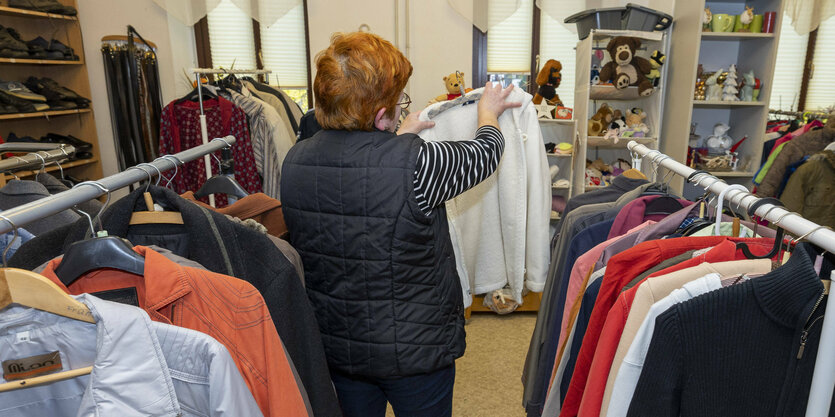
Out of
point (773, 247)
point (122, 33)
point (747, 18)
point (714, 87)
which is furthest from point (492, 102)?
point (122, 33)

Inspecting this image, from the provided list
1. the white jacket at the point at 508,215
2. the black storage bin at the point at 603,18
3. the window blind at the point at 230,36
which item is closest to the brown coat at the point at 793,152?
the black storage bin at the point at 603,18

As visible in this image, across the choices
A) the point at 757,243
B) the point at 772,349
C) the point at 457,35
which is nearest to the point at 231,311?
the point at 772,349

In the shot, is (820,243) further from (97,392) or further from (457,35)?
(457,35)

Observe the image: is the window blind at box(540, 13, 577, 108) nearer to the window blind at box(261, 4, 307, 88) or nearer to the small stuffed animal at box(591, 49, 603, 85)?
the small stuffed animal at box(591, 49, 603, 85)

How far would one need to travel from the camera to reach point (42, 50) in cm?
333

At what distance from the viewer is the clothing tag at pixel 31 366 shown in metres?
0.76

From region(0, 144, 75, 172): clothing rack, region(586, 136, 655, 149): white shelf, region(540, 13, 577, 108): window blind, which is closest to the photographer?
region(0, 144, 75, 172): clothing rack

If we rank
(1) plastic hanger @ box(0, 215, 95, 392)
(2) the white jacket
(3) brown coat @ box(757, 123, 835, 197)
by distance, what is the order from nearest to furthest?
(1) plastic hanger @ box(0, 215, 95, 392) < (2) the white jacket < (3) brown coat @ box(757, 123, 835, 197)

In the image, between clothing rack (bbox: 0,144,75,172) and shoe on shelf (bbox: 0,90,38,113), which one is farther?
shoe on shelf (bbox: 0,90,38,113)

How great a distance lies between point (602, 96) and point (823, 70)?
159 cm

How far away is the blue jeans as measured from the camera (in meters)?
1.31

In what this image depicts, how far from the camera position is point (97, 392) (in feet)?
2.39

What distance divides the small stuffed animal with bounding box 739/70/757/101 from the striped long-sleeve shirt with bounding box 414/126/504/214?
9.41ft

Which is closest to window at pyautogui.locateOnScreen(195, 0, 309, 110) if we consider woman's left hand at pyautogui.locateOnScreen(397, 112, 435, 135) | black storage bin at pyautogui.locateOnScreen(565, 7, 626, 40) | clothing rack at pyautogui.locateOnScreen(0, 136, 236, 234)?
black storage bin at pyautogui.locateOnScreen(565, 7, 626, 40)
